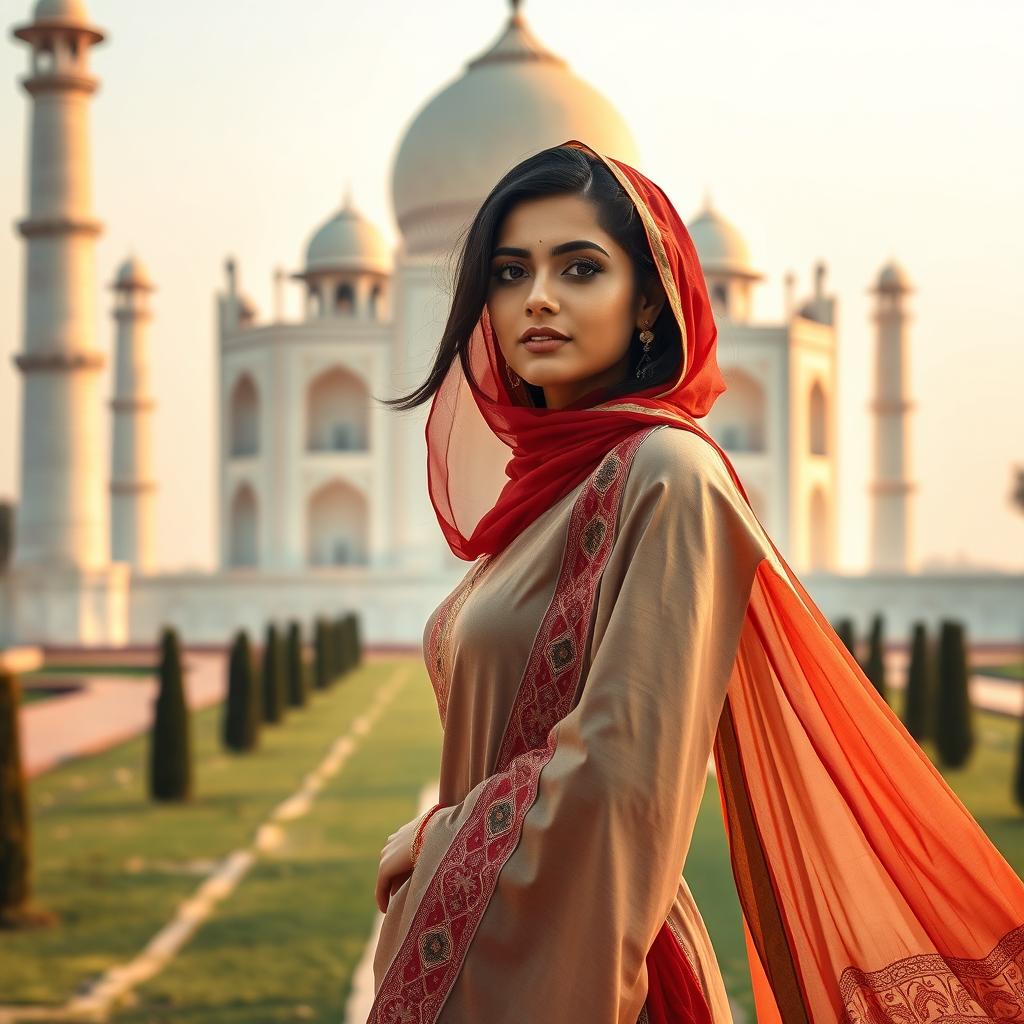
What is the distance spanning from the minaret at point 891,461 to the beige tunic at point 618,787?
2076 centimetres

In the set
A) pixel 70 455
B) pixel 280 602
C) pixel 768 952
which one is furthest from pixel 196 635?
pixel 768 952

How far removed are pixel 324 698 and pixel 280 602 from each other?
20.9 ft

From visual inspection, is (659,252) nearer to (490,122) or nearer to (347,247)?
(490,122)

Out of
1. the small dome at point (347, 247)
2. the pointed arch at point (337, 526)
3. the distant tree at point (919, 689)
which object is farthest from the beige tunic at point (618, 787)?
the small dome at point (347, 247)

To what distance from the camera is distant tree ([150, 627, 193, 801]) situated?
619 cm

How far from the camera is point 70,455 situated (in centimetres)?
1655

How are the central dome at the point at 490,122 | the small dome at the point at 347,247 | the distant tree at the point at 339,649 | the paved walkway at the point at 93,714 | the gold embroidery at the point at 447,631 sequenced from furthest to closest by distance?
the small dome at the point at 347,247 < the central dome at the point at 490,122 < the distant tree at the point at 339,649 < the paved walkway at the point at 93,714 < the gold embroidery at the point at 447,631

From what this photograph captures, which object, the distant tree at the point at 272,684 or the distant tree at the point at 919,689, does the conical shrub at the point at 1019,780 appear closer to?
the distant tree at the point at 919,689

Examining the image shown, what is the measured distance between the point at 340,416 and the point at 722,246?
6.56 metres

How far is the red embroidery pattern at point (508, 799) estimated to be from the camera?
1050 millimetres

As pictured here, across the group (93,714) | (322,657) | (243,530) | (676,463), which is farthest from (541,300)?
(243,530)

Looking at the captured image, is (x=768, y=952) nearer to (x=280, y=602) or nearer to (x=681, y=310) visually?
(x=681, y=310)

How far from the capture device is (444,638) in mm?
1313

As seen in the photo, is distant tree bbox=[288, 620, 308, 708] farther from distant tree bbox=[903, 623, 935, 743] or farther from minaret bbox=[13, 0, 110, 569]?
minaret bbox=[13, 0, 110, 569]
